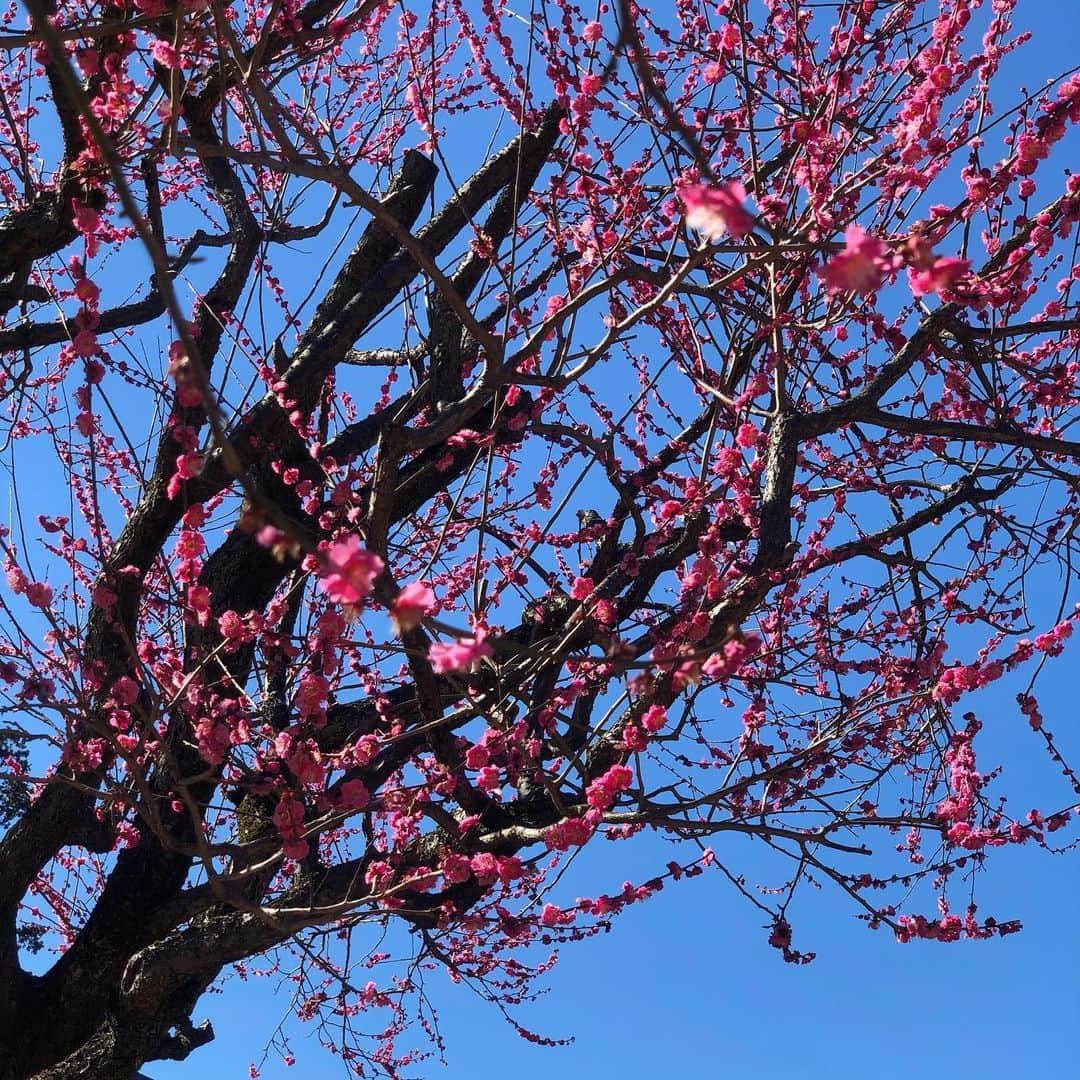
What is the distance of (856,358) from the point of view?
495 centimetres

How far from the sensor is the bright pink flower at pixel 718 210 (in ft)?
4.84

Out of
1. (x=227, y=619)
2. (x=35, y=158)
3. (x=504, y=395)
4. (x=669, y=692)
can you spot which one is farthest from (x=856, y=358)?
(x=35, y=158)

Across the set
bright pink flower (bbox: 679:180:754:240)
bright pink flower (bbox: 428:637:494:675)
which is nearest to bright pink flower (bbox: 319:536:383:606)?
bright pink flower (bbox: 428:637:494:675)

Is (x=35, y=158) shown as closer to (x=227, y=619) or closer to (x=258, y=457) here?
(x=258, y=457)

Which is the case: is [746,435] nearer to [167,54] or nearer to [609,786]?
[609,786]

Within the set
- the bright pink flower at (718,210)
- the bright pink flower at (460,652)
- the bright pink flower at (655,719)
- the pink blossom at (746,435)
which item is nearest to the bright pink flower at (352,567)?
the bright pink flower at (460,652)

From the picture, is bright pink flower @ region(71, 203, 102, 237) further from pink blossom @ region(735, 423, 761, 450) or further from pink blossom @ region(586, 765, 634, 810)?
pink blossom @ region(586, 765, 634, 810)

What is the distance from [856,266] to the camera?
1374 mm

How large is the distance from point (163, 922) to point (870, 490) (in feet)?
12.1

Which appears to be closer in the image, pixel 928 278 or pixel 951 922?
pixel 928 278

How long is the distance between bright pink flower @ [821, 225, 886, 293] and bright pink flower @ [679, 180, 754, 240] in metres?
0.15

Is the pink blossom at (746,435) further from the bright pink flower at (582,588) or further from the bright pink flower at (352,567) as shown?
the bright pink flower at (352,567)

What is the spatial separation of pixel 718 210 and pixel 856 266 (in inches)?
8.7

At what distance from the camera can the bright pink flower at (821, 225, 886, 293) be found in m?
1.36
